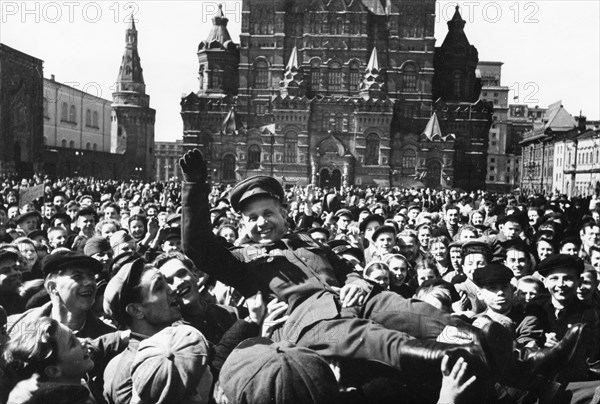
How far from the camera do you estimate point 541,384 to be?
3277 mm

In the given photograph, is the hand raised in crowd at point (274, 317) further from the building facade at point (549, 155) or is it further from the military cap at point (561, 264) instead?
the building facade at point (549, 155)

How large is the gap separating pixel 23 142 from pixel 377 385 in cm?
5682

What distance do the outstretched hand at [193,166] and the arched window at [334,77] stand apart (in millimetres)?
61648

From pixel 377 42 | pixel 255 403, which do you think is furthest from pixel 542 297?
pixel 377 42

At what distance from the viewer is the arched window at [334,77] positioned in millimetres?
64500

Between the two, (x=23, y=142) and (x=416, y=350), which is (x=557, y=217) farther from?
(x=23, y=142)

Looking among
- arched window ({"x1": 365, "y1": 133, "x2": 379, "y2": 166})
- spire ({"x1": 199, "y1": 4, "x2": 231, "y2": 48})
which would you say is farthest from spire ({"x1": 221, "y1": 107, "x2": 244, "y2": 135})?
arched window ({"x1": 365, "y1": 133, "x2": 379, "y2": 166})

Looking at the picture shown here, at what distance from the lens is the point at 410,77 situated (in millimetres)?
65312

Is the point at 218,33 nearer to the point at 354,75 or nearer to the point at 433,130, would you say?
the point at 354,75

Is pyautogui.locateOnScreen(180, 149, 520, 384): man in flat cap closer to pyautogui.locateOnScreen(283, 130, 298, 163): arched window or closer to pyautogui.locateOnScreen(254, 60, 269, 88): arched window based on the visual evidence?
pyautogui.locateOnScreen(283, 130, 298, 163): arched window

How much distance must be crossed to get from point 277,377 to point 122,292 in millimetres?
1576

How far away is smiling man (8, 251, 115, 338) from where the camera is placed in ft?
15.1

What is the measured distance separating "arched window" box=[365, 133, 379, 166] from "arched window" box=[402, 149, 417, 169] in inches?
95.2

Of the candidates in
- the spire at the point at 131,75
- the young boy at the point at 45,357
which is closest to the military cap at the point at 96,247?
the young boy at the point at 45,357
